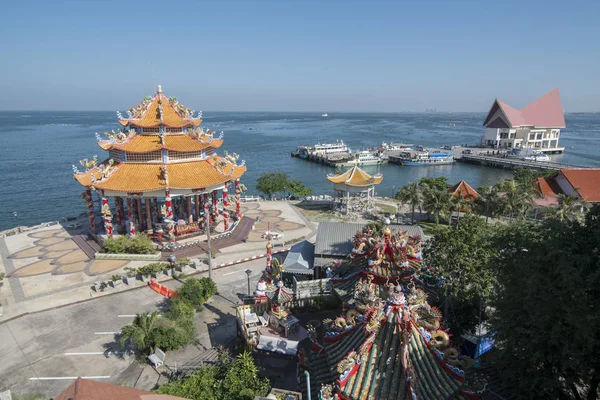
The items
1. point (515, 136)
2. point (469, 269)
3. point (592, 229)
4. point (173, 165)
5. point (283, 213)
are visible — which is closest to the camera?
point (592, 229)

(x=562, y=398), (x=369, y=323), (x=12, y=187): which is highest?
(x=369, y=323)

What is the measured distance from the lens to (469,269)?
670 inches

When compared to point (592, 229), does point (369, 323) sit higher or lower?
lower

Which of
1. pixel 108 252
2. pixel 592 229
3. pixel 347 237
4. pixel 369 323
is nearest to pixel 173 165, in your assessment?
pixel 108 252

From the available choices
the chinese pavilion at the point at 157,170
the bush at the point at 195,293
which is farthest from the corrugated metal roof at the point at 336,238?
the chinese pavilion at the point at 157,170

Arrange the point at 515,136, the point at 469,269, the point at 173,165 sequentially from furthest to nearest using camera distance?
1. the point at 515,136
2. the point at 173,165
3. the point at 469,269

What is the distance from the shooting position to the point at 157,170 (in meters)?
31.6

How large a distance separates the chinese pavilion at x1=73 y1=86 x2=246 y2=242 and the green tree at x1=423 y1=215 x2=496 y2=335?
18.2 metres

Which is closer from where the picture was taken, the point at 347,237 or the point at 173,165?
the point at 347,237

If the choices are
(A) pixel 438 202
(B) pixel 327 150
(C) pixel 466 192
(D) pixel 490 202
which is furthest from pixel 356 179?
(B) pixel 327 150

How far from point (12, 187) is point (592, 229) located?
81.6 metres

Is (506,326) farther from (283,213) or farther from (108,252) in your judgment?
(283,213)

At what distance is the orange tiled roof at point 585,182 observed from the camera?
136ft

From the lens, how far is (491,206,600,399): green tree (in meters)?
9.73
